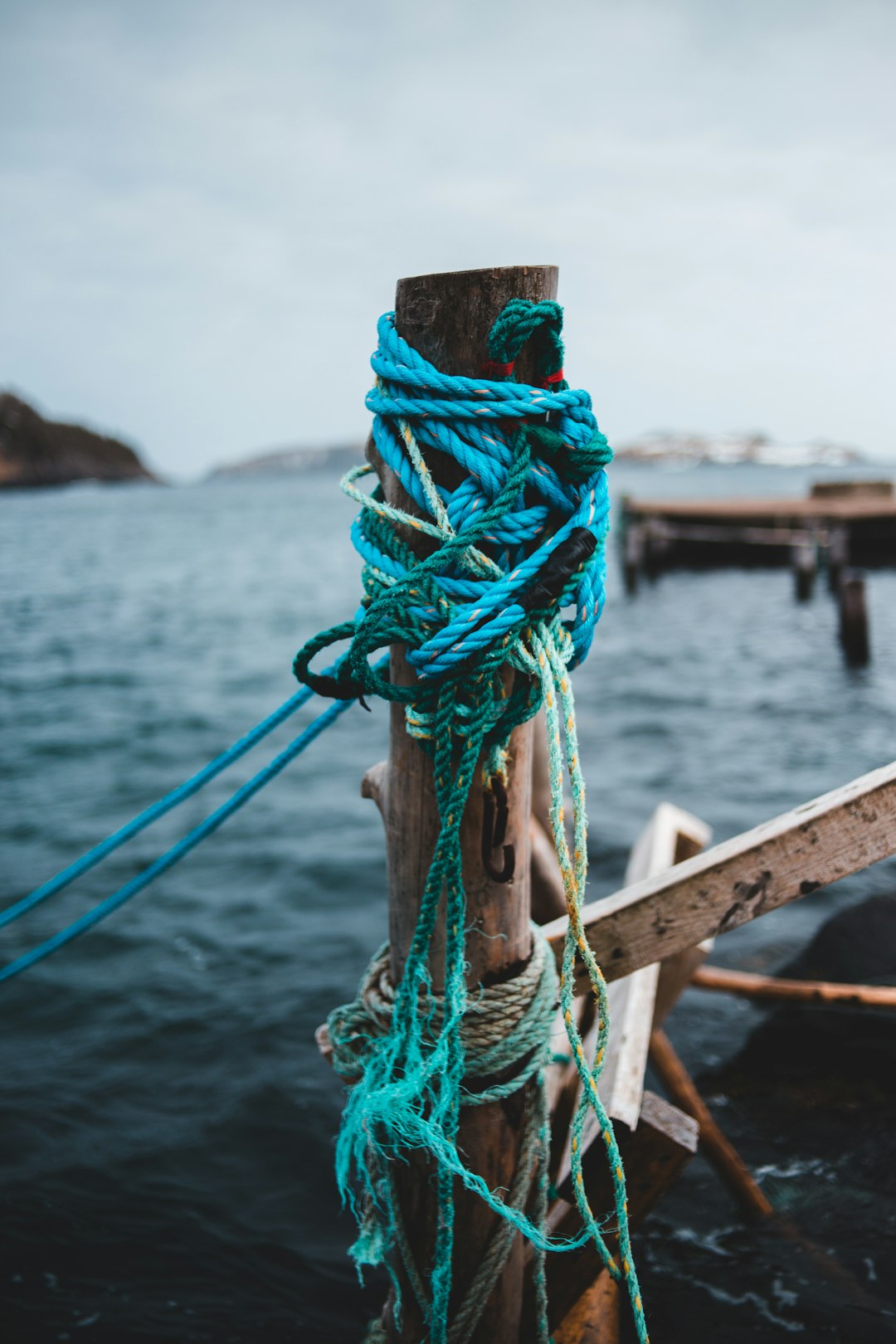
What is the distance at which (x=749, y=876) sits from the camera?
7.09ft

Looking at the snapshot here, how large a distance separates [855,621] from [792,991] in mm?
9579

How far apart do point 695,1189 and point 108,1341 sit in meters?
2.38

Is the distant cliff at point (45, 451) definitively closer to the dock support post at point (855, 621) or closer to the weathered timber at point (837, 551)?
the weathered timber at point (837, 551)

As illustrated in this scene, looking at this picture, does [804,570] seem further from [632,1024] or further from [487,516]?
[487,516]

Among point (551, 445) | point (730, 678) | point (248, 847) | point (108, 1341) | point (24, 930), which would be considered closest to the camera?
point (551, 445)

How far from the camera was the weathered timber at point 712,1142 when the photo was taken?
3613 mm

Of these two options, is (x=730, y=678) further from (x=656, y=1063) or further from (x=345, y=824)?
(x=656, y=1063)

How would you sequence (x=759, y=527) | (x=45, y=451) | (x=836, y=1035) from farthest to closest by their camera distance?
(x=45, y=451), (x=759, y=527), (x=836, y=1035)

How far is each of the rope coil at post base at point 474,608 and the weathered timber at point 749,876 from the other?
0.43 meters

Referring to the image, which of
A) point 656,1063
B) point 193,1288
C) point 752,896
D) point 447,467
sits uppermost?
point 447,467

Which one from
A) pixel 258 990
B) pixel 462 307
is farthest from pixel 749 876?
pixel 258 990

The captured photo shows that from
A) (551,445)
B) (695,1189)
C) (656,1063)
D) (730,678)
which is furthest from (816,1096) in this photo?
(730,678)

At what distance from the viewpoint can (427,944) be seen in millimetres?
1900

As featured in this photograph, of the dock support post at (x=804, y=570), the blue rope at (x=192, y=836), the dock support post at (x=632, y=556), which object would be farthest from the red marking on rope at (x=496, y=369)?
the dock support post at (x=632, y=556)
